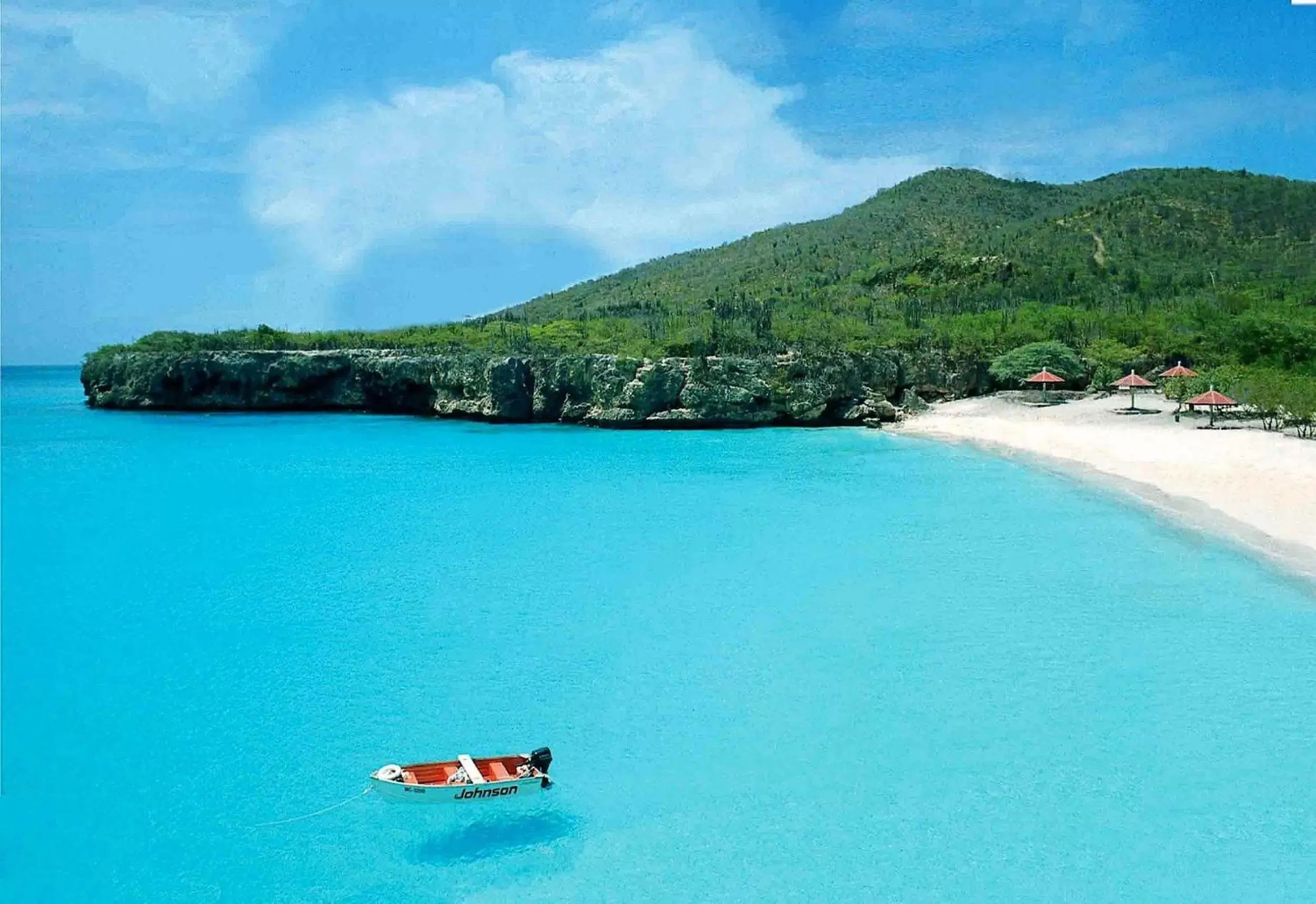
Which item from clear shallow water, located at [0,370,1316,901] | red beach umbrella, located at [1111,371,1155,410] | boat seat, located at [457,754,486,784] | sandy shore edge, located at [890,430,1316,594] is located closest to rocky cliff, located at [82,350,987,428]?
red beach umbrella, located at [1111,371,1155,410]

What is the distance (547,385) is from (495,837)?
43.1m

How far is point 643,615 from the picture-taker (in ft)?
50.0

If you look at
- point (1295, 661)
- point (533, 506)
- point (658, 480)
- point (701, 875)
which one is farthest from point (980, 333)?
point (701, 875)

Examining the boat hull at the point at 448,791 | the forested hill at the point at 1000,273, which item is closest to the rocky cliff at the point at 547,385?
the forested hill at the point at 1000,273

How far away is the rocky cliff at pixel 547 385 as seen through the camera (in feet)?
153

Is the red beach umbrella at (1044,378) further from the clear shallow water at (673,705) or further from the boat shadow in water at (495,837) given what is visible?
the boat shadow in water at (495,837)

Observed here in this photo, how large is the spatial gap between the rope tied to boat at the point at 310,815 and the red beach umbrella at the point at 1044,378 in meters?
44.0

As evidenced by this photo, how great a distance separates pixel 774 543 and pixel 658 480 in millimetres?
9900

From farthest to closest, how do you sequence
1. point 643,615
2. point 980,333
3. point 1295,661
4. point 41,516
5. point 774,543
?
1. point 980,333
2. point 41,516
3. point 774,543
4. point 643,615
5. point 1295,661

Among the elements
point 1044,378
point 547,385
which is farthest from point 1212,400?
point 547,385

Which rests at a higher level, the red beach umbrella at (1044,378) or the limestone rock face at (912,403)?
the red beach umbrella at (1044,378)

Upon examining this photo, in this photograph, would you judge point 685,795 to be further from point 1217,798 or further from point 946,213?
point 946,213

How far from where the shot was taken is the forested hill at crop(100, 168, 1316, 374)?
52250 mm

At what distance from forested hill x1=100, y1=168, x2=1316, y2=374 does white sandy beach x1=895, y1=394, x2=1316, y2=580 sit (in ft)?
28.7
